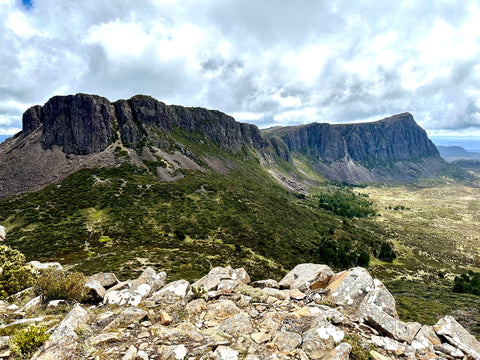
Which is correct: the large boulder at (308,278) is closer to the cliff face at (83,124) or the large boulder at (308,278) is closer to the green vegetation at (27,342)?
the green vegetation at (27,342)

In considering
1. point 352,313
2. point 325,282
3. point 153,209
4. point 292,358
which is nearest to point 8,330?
point 292,358

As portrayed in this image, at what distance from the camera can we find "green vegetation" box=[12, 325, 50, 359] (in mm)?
8509

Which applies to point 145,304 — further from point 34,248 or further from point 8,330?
point 34,248

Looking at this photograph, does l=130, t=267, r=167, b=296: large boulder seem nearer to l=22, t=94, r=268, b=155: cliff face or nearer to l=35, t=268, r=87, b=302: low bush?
l=35, t=268, r=87, b=302: low bush

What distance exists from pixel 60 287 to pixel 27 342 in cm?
658

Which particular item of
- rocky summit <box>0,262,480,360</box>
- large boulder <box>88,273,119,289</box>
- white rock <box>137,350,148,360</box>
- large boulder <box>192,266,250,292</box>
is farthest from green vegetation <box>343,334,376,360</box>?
large boulder <box>88,273,119,289</box>

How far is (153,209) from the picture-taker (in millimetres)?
97875

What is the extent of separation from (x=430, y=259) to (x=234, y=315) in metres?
130

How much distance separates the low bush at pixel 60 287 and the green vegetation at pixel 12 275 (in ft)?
6.38

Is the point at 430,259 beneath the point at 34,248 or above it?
beneath

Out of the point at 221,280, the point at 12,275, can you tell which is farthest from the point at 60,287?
the point at 221,280

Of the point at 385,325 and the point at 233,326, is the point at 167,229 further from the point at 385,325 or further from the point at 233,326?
the point at 385,325

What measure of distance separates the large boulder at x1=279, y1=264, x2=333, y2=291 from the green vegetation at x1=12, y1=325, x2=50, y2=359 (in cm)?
1673

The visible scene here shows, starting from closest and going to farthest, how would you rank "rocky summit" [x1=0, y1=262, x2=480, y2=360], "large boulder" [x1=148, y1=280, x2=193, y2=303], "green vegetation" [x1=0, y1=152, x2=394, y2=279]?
"rocky summit" [x1=0, y1=262, x2=480, y2=360], "large boulder" [x1=148, y1=280, x2=193, y2=303], "green vegetation" [x1=0, y1=152, x2=394, y2=279]
